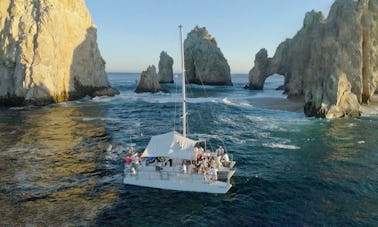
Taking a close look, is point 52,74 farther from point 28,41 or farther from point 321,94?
point 321,94

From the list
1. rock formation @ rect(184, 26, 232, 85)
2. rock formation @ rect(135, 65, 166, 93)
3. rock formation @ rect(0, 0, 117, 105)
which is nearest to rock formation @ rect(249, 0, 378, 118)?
rock formation @ rect(135, 65, 166, 93)

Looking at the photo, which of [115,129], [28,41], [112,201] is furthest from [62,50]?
[112,201]

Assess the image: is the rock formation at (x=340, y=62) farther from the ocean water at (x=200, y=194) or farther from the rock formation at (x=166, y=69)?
the rock formation at (x=166, y=69)

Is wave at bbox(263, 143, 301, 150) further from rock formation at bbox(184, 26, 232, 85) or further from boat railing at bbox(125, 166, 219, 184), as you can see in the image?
rock formation at bbox(184, 26, 232, 85)

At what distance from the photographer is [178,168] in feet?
95.7

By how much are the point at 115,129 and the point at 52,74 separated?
33.3 metres

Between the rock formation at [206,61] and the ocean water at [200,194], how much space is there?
86.3 meters

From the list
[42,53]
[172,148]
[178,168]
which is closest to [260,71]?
[42,53]

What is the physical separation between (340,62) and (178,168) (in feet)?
153

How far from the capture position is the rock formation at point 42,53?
73.3 m

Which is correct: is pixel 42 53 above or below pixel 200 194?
above

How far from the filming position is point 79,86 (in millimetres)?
89188

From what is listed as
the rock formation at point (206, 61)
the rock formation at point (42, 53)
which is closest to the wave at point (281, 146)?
the rock formation at point (42, 53)

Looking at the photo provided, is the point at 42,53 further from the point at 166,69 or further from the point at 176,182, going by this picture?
the point at 166,69
